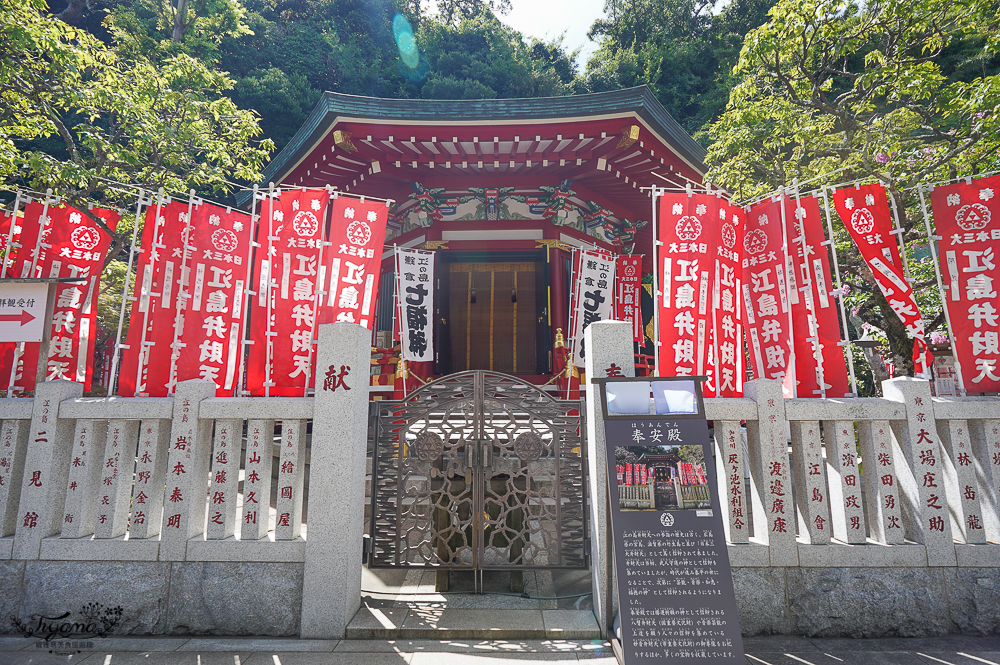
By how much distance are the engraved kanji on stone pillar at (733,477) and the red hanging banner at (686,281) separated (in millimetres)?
715

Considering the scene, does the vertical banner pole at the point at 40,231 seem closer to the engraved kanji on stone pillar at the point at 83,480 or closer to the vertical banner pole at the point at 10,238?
the vertical banner pole at the point at 10,238

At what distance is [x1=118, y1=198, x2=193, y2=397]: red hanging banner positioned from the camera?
4562mm


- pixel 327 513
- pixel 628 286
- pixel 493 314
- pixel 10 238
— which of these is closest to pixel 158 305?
pixel 10 238

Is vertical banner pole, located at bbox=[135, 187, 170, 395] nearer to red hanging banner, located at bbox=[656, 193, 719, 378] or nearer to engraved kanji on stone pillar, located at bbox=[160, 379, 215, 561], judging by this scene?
engraved kanji on stone pillar, located at bbox=[160, 379, 215, 561]

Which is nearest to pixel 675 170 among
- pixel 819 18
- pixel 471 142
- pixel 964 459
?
pixel 819 18

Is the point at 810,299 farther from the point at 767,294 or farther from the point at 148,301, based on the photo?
the point at 148,301

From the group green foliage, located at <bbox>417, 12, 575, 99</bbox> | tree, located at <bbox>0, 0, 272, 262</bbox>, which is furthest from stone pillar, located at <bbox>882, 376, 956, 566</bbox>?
green foliage, located at <bbox>417, 12, 575, 99</bbox>

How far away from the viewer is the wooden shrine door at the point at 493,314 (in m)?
9.62

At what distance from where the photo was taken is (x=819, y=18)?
→ 6848 millimetres

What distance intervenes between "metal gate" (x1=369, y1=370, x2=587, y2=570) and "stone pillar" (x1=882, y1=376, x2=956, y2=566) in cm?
264

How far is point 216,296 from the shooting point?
496cm

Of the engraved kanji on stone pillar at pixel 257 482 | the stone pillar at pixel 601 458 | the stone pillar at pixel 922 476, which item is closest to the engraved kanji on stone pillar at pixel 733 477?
the stone pillar at pixel 601 458

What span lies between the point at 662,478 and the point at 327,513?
256 cm

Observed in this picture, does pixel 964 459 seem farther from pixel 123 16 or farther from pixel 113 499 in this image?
pixel 123 16
